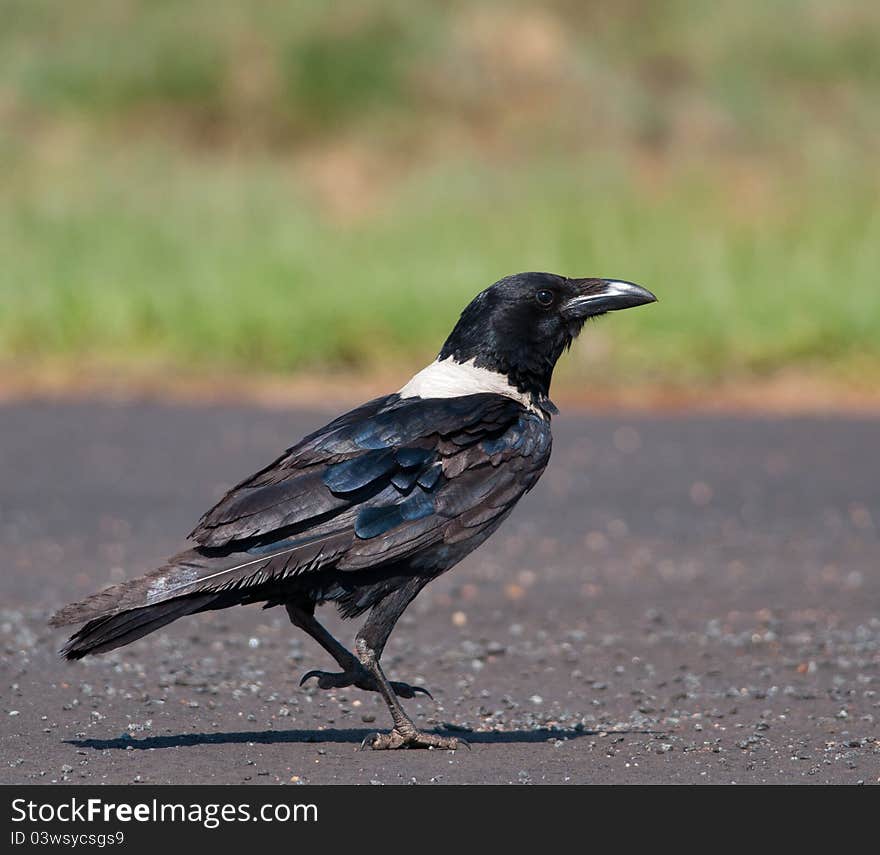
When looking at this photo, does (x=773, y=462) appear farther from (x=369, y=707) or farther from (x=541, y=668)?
(x=369, y=707)

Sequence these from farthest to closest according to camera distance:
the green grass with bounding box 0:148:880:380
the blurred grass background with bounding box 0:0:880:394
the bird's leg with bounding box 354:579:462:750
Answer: the blurred grass background with bounding box 0:0:880:394 < the green grass with bounding box 0:148:880:380 < the bird's leg with bounding box 354:579:462:750

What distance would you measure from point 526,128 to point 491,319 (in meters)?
19.4

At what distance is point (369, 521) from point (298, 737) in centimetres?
81

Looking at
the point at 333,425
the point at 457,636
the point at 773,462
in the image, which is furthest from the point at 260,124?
the point at 333,425

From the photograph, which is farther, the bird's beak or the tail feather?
the bird's beak

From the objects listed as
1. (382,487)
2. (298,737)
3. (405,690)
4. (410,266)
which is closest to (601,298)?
(382,487)

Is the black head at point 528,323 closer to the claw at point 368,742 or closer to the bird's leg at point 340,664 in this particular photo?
the bird's leg at point 340,664

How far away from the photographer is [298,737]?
5852mm

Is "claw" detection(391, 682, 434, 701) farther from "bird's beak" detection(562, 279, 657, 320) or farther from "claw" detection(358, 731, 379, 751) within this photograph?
"bird's beak" detection(562, 279, 657, 320)

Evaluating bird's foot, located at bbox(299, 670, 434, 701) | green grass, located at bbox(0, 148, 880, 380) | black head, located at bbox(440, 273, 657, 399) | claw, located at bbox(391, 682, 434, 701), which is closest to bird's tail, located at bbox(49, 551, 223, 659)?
bird's foot, located at bbox(299, 670, 434, 701)

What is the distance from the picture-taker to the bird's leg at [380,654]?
558cm

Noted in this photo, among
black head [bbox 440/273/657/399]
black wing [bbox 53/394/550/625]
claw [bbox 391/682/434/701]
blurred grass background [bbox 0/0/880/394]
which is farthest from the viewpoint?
blurred grass background [bbox 0/0/880/394]

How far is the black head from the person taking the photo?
611 cm

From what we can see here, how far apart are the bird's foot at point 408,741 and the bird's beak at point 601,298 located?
59.1 inches
